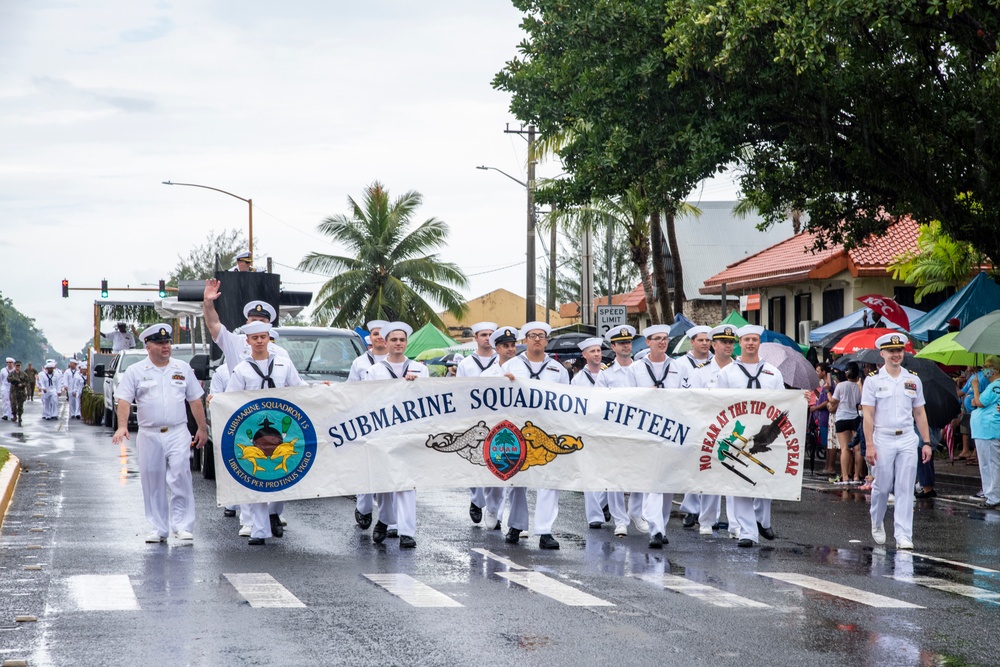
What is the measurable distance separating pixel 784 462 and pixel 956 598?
10.1 ft

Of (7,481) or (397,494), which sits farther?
(7,481)

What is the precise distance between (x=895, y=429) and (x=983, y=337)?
6323mm

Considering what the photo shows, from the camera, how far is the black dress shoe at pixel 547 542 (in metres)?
11.6

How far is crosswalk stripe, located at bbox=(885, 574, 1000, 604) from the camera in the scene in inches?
373

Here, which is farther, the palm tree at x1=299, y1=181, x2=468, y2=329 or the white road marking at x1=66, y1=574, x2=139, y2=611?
the palm tree at x1=299, y1=181, x2=468, y2=329

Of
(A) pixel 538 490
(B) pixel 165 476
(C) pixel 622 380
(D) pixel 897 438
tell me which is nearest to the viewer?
(B) pixel 165 476

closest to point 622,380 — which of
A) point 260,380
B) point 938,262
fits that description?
point 260,380

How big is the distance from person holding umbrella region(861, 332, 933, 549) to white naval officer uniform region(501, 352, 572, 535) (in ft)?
9.40

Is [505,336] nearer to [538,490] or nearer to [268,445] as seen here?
[538,490]

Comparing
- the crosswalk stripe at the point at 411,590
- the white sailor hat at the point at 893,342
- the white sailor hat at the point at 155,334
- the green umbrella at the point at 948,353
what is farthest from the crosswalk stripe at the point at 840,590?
the green umbrella at the point at 948,353

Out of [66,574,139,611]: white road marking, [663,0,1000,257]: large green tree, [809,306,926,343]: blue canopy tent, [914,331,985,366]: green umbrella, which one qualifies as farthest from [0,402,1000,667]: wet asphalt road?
[809,306,926,343]: blue canopy tent

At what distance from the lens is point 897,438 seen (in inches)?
491

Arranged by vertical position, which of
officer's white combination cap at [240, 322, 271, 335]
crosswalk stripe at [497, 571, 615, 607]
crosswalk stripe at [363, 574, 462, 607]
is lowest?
crosswalk stripe at [363, 574, 462, 607]

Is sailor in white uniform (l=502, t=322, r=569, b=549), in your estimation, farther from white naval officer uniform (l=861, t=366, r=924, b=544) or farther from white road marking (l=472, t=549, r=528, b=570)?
white naval officer uniform (l=861, t=366, r=924, b=544)
